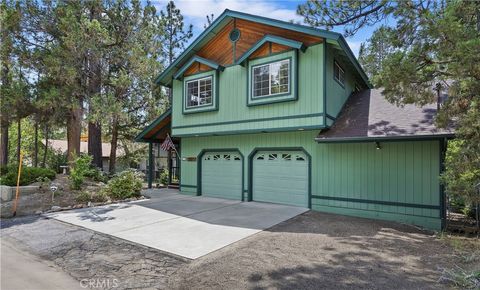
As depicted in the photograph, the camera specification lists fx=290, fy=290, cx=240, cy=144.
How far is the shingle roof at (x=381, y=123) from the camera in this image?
812 centimetres

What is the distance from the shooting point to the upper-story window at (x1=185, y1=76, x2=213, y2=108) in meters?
12.4

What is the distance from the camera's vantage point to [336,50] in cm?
1022

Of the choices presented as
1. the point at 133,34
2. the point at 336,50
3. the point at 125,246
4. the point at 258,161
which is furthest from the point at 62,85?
the point at 336,50

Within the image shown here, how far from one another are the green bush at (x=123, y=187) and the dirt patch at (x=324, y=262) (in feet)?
24.2

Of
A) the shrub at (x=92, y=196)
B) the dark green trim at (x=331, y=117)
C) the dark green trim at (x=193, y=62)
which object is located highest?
the dark green trim at (x=193, y=62)

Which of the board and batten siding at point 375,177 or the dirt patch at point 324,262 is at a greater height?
the board and batten siding at point 375,177

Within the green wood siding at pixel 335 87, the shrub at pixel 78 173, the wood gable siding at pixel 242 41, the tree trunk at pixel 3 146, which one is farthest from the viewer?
the tree trunk at pixel 3 146

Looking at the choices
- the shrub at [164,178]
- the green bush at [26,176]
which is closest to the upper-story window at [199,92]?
the shrub at [164,178]

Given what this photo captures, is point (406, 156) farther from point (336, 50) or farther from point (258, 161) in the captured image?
point (258, 161)

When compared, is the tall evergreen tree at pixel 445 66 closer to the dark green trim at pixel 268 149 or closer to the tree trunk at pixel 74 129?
the dark green trim at pixel 268 149

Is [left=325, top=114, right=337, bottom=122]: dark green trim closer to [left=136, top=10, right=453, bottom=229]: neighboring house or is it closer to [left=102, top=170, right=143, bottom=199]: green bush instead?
[left=136, top=10, right=453, bottom=229]: neighboring house

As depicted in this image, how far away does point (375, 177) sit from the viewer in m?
9.10

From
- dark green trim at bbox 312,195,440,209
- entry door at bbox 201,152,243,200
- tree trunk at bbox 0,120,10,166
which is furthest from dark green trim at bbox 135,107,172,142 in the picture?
tree trunk at bbox 0,120,10,166

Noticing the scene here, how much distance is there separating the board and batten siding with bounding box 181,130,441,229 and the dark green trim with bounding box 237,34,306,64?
2969 mm
